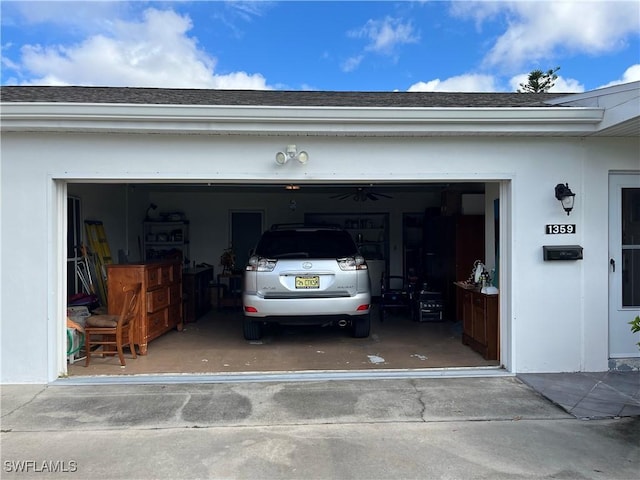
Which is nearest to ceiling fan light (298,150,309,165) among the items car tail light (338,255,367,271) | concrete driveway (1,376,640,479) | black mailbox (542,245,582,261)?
car tail light (338,255,367,271)

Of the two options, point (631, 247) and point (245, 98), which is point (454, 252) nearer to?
point (631, 247)

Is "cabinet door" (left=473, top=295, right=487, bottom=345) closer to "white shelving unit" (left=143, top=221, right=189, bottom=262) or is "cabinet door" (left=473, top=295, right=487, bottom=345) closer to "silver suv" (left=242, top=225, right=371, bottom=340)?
"silver suv" (left=242, top=225, right=371, bottom=340)

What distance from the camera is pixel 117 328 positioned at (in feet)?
17.0

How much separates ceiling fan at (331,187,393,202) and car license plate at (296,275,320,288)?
12.3 feet

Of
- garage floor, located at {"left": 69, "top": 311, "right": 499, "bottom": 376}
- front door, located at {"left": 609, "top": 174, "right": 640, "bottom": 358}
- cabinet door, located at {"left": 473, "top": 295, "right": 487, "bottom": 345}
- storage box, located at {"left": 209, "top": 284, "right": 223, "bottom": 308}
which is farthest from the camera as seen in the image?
storage box, located at {"left": 209, "top": 284, "right": 223, "bottom": 308}

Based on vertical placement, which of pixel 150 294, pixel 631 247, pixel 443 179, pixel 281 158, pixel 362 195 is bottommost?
pixel 150 294

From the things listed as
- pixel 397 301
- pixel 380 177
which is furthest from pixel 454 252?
pixel 380 177

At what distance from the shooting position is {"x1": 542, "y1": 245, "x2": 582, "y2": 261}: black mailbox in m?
4.77

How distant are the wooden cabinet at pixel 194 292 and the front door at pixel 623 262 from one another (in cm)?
639

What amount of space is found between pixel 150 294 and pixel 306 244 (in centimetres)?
226

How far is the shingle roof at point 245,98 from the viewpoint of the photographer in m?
5.33

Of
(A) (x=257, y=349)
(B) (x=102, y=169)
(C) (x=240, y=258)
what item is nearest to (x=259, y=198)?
(C) (x=240, y=258)

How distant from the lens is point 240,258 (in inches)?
407

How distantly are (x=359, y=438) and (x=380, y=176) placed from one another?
270 cm
